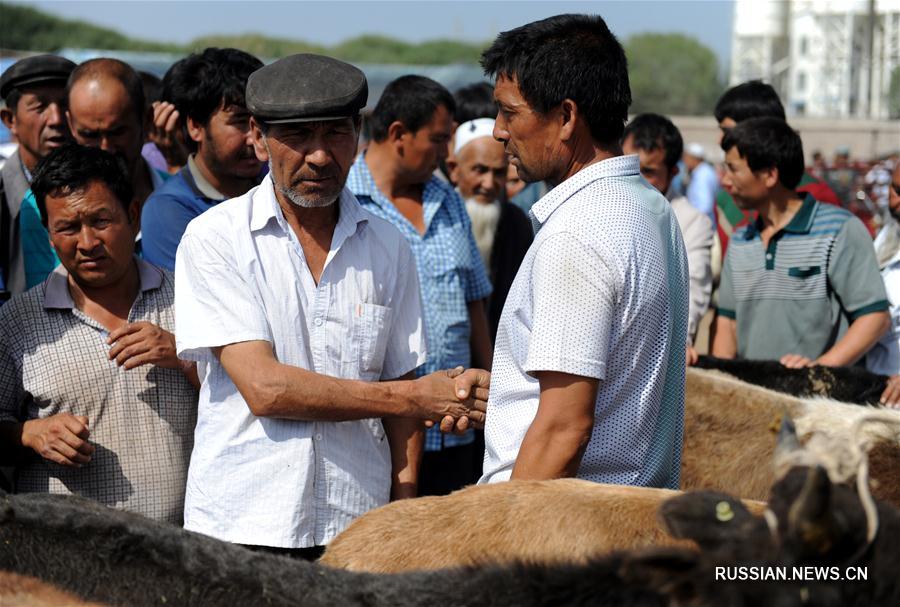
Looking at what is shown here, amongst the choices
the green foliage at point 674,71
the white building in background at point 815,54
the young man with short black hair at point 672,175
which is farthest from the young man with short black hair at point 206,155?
the green foliage at point 674,71

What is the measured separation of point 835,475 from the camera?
62.6 inches

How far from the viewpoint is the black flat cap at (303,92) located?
9.27 ft

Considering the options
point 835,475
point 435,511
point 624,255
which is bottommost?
point 435,511

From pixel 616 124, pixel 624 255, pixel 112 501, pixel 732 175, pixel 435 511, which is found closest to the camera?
pixel 435 511

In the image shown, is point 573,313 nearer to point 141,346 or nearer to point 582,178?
point 582,178

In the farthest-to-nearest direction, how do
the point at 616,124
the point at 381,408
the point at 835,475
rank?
the point at 381,408 < the point at 616,124 < the point at 835,475

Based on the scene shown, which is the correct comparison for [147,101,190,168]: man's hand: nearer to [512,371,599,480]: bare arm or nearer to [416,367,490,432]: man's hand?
[416,367,490,432]: man's hand

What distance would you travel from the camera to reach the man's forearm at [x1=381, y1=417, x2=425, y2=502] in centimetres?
314

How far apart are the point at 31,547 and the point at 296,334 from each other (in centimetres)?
104

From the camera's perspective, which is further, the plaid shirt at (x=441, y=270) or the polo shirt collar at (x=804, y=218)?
the polo shirt collar at (x=804, y=218)

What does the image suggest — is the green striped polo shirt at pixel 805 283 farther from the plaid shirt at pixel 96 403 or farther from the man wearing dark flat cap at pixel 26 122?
the man wearing dark flat cap at pixel 26 122

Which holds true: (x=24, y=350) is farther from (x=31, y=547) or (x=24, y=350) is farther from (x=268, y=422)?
(x=31, y=547)

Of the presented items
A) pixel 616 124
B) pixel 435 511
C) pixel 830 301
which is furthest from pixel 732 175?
pixel 435 511

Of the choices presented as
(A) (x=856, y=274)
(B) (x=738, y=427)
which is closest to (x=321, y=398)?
(B) (x=738, y=427)
